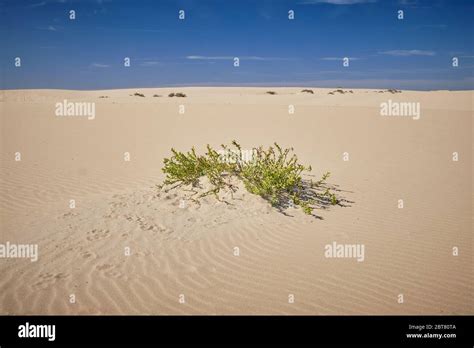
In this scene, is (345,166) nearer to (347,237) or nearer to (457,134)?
(347,237)

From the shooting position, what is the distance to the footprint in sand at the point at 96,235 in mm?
5812

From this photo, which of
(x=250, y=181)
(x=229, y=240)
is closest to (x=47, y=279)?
(x=229, y=240)

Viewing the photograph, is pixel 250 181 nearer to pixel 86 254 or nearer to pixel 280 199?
pixel 280 199

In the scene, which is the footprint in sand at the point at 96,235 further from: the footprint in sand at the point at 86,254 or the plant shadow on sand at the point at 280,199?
the plant shadow on sand at the point at 280,199

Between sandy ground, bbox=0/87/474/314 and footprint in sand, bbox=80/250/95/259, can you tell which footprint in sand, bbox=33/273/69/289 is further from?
footprint in sand, bbox=80/250/95/259

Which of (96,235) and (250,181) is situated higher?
(250,181)

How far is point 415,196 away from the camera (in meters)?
7.99

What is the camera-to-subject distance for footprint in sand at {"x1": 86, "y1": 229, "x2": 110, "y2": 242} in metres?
5.81

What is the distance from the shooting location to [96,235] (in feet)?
19.4

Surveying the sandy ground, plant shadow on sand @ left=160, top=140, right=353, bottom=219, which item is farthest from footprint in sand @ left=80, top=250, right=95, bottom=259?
plant shadow on sand @ left=160, top=140, right=353, bottom=219

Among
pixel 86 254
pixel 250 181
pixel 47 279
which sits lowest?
pixel 47 279
